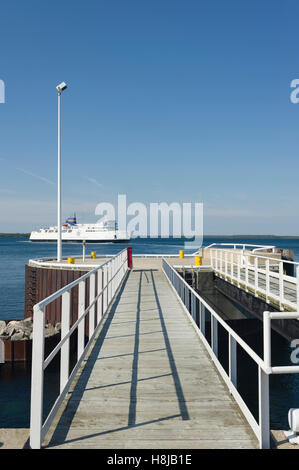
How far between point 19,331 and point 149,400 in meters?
15.2

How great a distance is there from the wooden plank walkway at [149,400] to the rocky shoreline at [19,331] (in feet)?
36.9

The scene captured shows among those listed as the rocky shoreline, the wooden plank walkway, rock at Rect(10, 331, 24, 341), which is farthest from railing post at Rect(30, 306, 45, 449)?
rock at Rect(10, 331, 24, 341)

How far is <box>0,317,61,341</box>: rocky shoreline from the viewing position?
17.4 m

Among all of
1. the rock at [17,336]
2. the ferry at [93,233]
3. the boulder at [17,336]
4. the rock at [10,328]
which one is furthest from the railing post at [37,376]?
the ferry at [93,233]

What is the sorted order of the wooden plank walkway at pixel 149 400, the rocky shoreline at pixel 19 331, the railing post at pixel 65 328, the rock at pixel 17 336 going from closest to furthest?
1. the wooden plank walkway at pixel 149 400
2. the railing post at pixel 65 328
3. the rock at pixel 17 336
4. the rocky shoreline at pixel 19 331

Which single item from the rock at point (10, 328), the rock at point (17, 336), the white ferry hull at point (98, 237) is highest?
the white ferry hull at point (98, 237)

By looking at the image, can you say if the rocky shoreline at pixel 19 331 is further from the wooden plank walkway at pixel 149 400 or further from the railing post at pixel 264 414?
the railing post at pixel 264 414

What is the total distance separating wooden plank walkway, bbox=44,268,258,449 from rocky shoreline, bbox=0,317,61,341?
1126 centimetres

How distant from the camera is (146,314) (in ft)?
31.9

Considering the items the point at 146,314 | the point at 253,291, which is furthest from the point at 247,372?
the point at 146,314

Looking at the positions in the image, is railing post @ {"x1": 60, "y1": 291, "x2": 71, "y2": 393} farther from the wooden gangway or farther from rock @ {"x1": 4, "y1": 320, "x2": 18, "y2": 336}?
rock @ {"x1": 4, "y1": 320, "x2": 18, "y2": 336}

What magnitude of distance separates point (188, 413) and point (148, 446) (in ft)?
2.83

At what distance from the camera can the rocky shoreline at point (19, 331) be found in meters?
17.4
